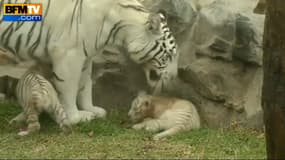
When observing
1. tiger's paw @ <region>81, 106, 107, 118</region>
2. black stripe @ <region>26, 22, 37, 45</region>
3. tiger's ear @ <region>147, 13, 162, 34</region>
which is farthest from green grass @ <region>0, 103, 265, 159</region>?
tiger's ear @ <region>147, 13, 162, 34</region>

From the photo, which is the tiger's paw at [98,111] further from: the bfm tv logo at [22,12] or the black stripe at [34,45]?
the bfm tv logo at [22,12]

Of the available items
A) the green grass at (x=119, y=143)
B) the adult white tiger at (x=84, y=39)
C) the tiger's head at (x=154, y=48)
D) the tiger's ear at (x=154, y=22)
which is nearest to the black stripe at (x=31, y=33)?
the adult white tiger at (x=84, y=39)

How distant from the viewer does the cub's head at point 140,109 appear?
6.96 metres

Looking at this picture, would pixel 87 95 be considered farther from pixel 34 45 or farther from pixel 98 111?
pixel 34 45

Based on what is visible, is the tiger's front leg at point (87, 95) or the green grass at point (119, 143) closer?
the green grass at point (119, 143)

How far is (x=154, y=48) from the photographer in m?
6.94

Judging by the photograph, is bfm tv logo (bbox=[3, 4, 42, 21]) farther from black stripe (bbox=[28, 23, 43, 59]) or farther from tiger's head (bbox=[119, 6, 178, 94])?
tiger's head (bbox=[119, 6, 178, 94])

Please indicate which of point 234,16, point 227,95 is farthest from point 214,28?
point 227,95

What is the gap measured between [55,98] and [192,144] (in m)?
1.38

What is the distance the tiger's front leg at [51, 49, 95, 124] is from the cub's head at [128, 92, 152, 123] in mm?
397

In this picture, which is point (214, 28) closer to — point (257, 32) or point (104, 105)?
point (257, 32)

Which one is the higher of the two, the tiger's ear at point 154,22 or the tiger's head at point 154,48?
the tiger's ear at point 154,22

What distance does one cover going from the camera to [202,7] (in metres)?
7.43

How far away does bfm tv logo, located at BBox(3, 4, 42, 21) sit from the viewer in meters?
6.83
